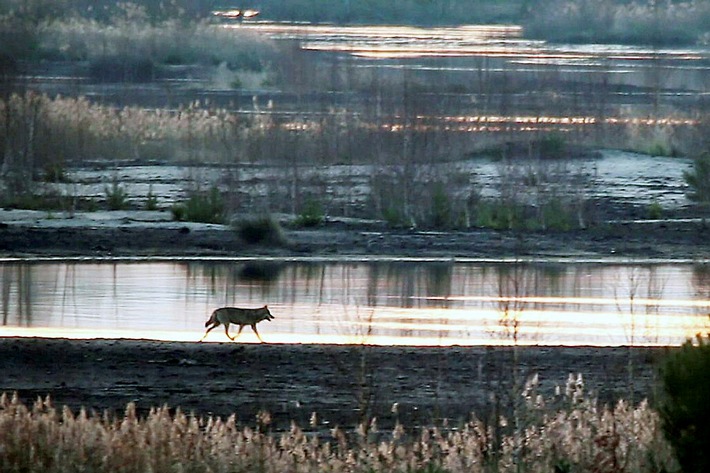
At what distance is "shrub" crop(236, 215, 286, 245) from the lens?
24.0m

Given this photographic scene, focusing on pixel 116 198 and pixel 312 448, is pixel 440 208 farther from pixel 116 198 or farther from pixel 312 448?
pixel 312 448

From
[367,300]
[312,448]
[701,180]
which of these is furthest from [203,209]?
[312,448]

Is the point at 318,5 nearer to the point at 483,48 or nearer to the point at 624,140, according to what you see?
the point at 483,48

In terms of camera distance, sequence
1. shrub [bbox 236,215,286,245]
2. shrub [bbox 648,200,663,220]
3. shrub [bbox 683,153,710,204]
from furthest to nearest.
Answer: shrub [bbox 683,153,710,204], shrub [bbox 648,200,663,220], shrub [bbox 236,215,286,245]

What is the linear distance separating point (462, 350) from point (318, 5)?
118 feet

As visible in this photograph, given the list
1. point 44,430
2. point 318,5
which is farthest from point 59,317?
point 318,5

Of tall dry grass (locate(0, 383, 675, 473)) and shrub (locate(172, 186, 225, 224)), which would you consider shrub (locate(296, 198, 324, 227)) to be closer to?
shrub (locate(172, 186, 225, 224))

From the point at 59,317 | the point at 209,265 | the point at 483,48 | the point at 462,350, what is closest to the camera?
the point at 462,350

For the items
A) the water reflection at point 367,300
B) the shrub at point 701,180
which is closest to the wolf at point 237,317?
the water reflection at point 367,300

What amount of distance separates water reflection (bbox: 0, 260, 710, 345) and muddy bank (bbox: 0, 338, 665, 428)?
0.46 m

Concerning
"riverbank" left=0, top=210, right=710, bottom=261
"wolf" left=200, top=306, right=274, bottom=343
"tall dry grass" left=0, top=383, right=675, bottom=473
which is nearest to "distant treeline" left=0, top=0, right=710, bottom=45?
"riverbank" left=0, top=210, right=710, bottom=261

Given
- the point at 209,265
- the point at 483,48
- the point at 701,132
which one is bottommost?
the point at 209,265

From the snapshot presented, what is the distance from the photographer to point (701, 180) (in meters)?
28.2

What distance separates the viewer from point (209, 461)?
904cm
